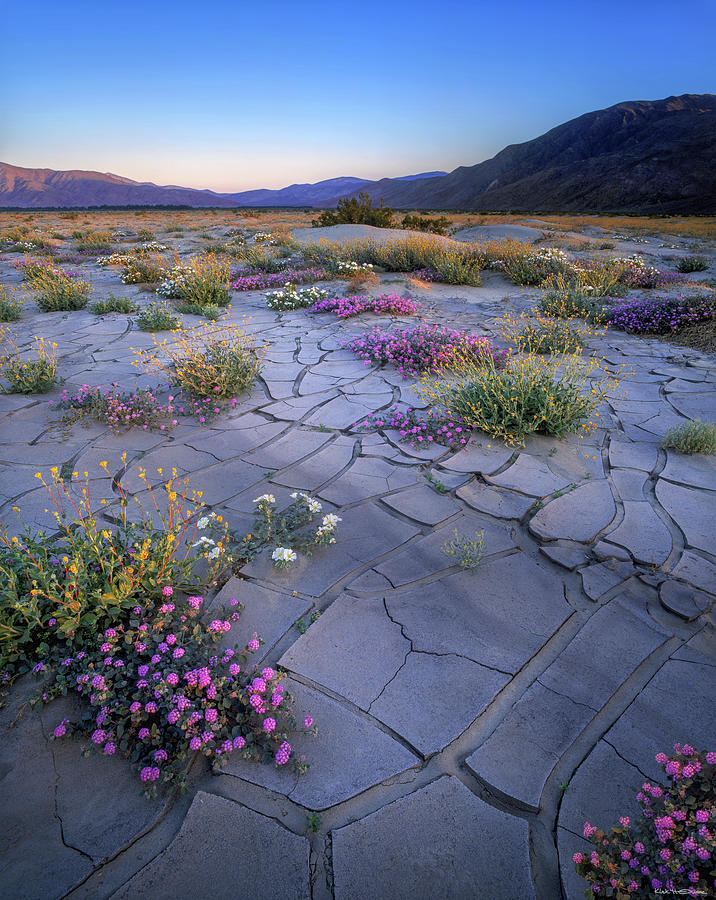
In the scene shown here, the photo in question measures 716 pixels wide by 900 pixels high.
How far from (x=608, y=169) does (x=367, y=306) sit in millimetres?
106363

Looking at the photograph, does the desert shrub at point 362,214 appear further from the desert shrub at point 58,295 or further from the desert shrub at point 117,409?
the desert shrub at point 117,409

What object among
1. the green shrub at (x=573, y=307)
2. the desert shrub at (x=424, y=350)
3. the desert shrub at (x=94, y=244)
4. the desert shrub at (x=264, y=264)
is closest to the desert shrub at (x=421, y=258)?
the desert shrub at (x=264, y=264)

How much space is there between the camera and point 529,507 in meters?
2.98

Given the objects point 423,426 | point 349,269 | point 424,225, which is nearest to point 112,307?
point 349,269

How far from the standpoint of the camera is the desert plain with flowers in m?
1.46

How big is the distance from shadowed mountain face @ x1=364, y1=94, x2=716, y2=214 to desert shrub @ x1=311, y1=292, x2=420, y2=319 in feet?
248

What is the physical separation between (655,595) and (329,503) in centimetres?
184

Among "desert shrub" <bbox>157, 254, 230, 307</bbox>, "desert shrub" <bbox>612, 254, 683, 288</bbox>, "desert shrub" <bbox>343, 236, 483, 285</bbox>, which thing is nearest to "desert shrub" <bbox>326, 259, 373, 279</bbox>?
"desert shrub" <bbox>343, 236, 483, 285</bbox>

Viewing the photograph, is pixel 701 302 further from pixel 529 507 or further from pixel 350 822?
pixel 350 822

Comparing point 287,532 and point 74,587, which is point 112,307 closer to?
point 287,532

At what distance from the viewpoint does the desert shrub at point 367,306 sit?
286 inches

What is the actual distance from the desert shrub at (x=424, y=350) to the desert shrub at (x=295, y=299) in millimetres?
2378

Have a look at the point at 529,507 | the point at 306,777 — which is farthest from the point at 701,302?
the point at 306,777

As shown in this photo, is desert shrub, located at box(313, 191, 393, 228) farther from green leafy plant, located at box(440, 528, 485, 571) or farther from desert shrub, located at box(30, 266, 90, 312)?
green leafy plant, located at box(440, 528, 485, 571)
